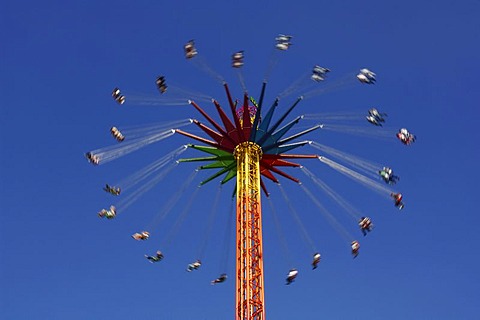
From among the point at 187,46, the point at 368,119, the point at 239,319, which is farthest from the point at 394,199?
the point at 187,46

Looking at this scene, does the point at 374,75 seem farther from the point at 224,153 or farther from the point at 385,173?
the point at 224,153

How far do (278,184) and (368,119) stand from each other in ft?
24.0

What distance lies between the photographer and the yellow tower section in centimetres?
4972

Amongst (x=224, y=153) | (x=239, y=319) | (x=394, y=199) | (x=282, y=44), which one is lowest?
(x=239, y=319)

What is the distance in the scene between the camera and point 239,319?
49.1 metres

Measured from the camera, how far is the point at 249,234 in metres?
52.6

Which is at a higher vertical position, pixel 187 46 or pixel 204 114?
pixel 187 46

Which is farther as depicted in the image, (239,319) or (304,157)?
(304,157)

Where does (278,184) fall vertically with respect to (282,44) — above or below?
below

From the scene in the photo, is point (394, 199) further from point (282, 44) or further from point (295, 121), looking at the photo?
point (282, 44)

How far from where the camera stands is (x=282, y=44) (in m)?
53.8

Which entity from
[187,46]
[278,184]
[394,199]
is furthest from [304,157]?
[187,46]

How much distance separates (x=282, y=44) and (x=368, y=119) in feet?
24.8

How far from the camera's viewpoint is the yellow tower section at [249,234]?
4972 centimetres
